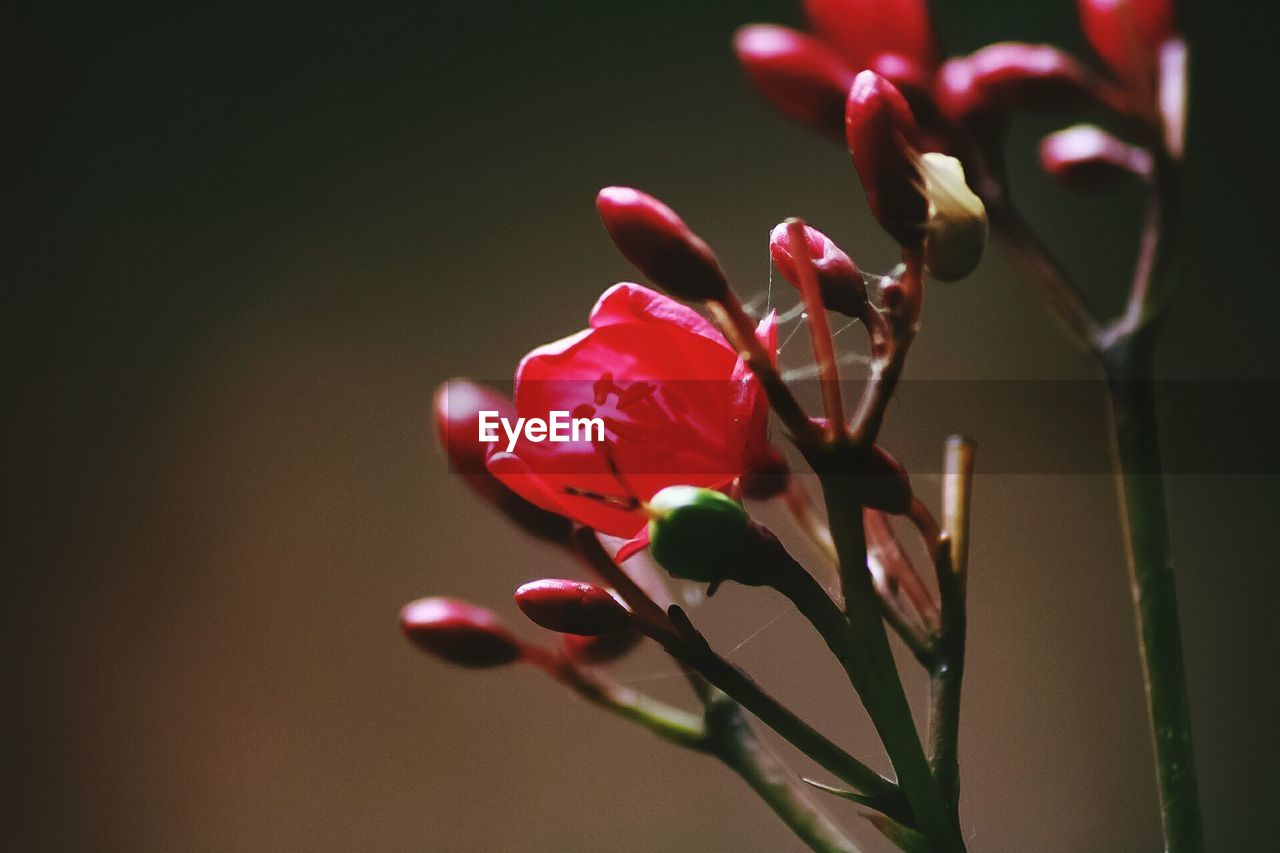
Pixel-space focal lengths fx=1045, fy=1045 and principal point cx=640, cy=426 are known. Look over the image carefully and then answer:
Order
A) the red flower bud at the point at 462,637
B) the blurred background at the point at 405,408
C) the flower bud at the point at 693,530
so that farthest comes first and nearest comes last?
the blurred background at the point at 405,408, the red flower bud at the point at 462,637, the flower bud at the point at 693,530

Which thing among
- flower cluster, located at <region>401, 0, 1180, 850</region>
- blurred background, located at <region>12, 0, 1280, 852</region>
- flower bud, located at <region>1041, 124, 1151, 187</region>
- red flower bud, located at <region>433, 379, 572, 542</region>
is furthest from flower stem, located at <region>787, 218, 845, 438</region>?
blurred background, located at <region>12, 0, 1280, 852</region>

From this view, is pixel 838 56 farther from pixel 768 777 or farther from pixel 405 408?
pixel 405 408

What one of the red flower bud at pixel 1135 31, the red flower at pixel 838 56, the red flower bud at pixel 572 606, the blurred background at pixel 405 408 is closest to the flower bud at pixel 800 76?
the red flower at pixel 838 56

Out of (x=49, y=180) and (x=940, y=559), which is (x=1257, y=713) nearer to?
(x=940, y=559)

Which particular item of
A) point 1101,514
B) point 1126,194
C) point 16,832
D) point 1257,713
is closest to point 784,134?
point 1126,194

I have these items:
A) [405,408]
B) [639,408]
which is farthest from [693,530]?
[405,408]

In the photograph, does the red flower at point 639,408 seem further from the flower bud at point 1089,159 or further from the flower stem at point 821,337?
the flower bud at point 1089,159
